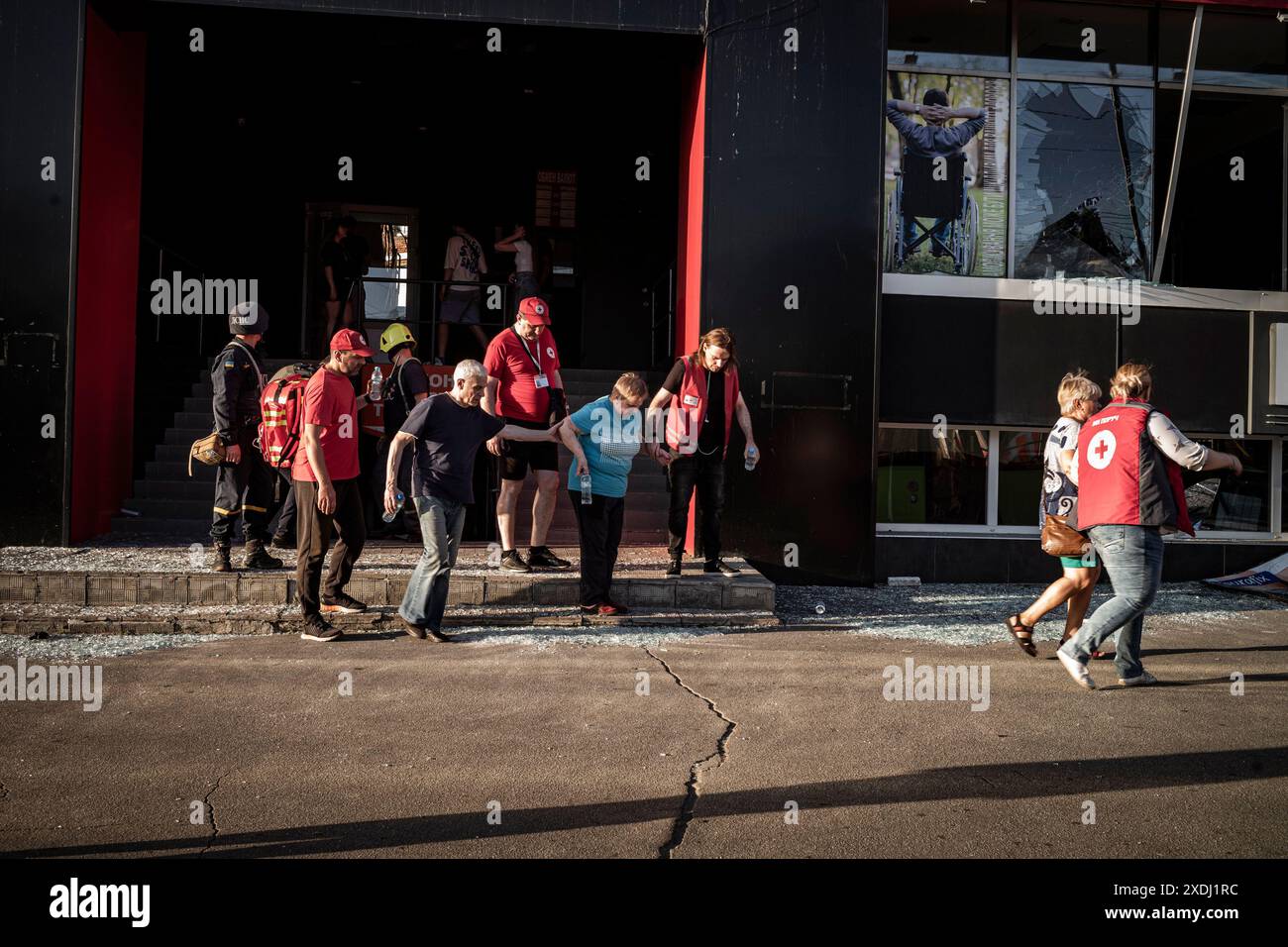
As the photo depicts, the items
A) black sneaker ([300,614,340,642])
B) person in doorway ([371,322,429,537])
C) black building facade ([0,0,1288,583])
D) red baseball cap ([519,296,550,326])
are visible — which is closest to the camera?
black sneaker ([300,614,340,642])

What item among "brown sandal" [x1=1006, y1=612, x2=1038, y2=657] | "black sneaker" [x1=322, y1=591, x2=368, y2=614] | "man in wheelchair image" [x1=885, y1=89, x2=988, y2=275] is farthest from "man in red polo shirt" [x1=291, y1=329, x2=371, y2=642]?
"man in wheelchair image" [x1=885, y1=89, x2=988, y2=275]

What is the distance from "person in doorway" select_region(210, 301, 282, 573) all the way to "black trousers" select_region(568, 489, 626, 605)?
2.53 metres

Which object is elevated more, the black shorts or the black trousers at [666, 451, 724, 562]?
the black shorts

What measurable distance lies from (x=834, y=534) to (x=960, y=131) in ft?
15.0

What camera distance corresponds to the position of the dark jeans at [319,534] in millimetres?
6621

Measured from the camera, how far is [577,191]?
15.5 meters

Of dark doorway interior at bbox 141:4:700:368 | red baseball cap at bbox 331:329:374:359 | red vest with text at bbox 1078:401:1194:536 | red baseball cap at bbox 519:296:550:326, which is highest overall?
dark doorway interior at bbox 141:4:700:368

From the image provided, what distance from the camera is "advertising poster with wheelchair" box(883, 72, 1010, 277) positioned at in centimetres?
1066

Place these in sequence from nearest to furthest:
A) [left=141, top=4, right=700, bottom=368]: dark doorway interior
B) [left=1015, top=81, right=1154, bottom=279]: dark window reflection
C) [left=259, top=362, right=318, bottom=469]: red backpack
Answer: [left=259, top=362, right=318, bottom=469]: red backpack → [left=1015, top=81, right=1154, bottom=279]: dark window reflection → [left=141, top=4, right=700, bottom=368]: dark doorway interior

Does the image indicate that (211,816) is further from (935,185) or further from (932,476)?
(935,185)

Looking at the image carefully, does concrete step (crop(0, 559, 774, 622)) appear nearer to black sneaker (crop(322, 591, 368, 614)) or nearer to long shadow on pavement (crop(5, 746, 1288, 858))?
black sneaker (crop(322, 591, 368, 614))
